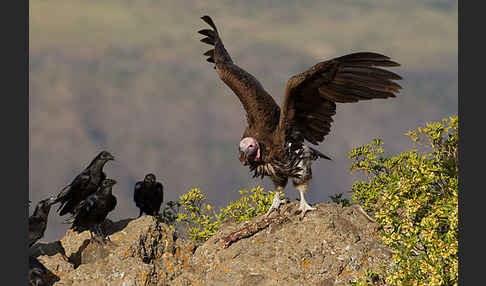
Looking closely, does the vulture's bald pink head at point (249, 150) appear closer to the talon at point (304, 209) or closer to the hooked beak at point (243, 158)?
the hooked beak at point (243, 158)

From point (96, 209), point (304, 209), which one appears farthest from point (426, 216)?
point (96, 209)

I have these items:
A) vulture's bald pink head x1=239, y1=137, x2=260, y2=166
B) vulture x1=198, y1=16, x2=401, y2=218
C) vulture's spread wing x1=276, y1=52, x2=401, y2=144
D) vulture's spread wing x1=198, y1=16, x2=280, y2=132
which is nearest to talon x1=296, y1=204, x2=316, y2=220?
vulture x1=198, y1=16, x2=401, y2=218

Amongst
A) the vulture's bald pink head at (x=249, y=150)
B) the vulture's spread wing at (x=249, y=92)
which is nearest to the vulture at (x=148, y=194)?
the vulture's spread wing at (x=249, y=92)

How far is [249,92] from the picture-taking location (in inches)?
529

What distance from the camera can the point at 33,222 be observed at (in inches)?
490

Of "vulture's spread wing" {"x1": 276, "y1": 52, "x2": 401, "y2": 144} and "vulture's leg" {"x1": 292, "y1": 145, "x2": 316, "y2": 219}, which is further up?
"vulture's spread wing" {"x1": 276, "y1": 52, "x2": 401, "y2": 144}

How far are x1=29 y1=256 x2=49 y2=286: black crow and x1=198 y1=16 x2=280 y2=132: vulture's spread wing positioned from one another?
5.31m

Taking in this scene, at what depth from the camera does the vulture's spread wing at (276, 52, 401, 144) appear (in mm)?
11789

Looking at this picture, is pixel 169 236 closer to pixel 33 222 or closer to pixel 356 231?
pixel 33 222

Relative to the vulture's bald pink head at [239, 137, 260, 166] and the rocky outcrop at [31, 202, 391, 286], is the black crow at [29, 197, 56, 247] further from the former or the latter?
the vulture's bald pink head at [239, 137, 260, 166]

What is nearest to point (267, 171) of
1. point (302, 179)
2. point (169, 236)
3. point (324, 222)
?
point (302, 179)

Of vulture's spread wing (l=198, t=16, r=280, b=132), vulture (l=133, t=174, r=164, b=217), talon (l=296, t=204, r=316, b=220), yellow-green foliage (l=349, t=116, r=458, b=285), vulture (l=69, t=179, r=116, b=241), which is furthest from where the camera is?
vulture (l=133, t=174, r=164, b=217)

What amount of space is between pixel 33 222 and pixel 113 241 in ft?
5.76

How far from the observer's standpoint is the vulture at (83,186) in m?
13.2
